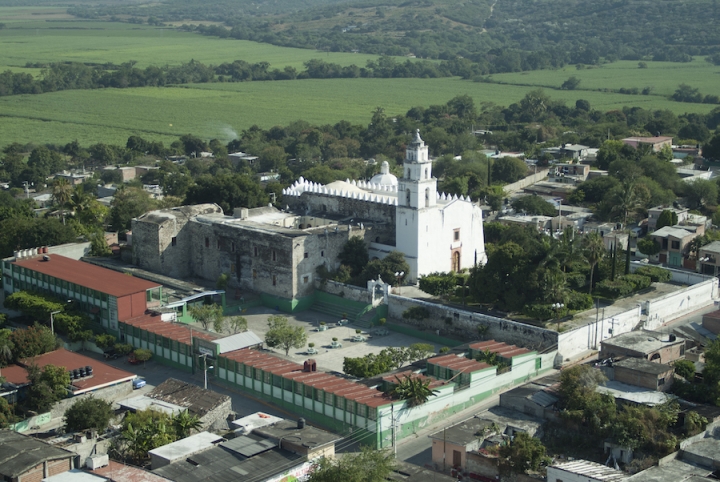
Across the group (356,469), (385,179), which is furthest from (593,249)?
(356,469)

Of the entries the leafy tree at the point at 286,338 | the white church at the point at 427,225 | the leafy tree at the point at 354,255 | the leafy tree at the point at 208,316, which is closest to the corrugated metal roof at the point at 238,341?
the leafy tree at the point at 286,338

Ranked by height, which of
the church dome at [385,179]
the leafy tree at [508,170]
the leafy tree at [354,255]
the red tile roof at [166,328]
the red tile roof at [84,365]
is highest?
the church dome at [385,179]

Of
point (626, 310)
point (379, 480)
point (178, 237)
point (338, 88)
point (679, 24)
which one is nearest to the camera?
point (379, 480)

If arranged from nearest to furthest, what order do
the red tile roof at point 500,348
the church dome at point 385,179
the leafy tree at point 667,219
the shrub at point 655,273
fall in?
the red tile roof at point 500,348
the shrub at point 655,273
the leafy tree at point 667,219
the church dome at point 385,179

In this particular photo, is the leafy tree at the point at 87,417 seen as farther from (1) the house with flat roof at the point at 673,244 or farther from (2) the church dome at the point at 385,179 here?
(1) the house with flat roof at the point at 673,244

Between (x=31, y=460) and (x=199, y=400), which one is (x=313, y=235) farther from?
(x=31, y=460)

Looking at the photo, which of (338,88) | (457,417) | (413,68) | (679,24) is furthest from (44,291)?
(679,24)

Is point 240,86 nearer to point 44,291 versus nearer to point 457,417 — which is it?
point 44,291
